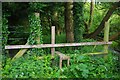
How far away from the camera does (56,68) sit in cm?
575

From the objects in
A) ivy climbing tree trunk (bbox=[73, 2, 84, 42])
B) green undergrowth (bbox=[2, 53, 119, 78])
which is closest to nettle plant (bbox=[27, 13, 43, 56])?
green undergrowth (bbox=[2, 53, 119, 78])

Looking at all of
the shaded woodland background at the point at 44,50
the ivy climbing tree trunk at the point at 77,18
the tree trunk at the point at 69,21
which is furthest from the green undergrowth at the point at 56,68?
the ivy climbing tree trunk at the point at 77,18

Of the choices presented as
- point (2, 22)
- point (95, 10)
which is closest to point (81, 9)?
point (2, 22)

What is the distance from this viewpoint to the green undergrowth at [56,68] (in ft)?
17.7

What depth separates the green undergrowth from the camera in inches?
212

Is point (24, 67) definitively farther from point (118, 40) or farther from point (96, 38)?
point (96, 38)

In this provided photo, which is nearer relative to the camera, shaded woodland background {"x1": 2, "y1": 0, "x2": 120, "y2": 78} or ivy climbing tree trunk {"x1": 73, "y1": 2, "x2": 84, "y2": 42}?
shaded woodland background {"x1": 2, "y1": 0, "x2": 120, "y2": 78}

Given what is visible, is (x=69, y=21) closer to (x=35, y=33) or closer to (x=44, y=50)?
(x=44, y=50)

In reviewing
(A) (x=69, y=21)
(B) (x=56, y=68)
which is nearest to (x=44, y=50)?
(B) (x=56, y=68)

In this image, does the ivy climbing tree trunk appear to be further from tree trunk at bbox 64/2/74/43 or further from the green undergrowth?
the green undergrowth

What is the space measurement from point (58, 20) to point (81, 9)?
2.47 metres

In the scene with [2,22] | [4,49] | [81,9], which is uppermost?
[81,9]

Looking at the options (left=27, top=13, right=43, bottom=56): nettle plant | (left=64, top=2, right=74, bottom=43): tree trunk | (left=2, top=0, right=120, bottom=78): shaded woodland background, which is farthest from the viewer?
(left=64, top=2, right=74, bottom=43): tree trunk

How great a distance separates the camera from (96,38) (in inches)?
393
